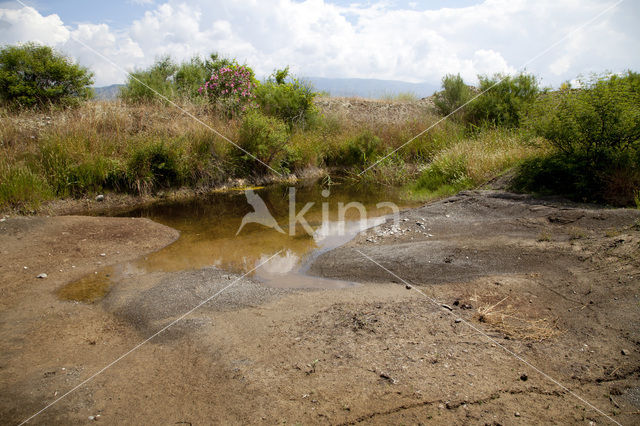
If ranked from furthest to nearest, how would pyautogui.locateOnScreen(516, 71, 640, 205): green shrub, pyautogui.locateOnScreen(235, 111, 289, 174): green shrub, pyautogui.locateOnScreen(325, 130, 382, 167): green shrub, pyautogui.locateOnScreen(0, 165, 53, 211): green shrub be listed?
1. pyautogui.locateOnScreen(325, 130, 382, 167): green shrub
2. pyautogui.locateOnScreen(235, 111, 289, 174): green shrub
3. pyautogui.locateOnScreen(0, 165, 53, 211): green shrub
4. pyautogui.locateOnScreen(516, 71, 640, 205): green shrub

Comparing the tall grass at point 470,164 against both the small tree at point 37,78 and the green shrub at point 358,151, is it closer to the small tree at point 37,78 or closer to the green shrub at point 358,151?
the green shrub at point 358,151

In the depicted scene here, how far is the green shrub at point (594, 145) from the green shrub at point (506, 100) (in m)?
6.89

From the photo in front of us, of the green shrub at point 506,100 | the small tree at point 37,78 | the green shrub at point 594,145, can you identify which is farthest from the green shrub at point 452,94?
the small tree at point 37,78

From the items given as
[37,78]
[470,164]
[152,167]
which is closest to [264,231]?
[152,167]

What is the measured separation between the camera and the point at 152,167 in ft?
34.8

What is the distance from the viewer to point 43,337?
4.04 m

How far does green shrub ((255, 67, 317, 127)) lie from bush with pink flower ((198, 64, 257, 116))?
509 mm

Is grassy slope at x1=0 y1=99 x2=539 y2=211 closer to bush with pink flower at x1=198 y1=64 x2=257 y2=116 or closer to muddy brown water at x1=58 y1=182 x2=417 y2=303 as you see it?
bush with pink flower at x1=198 y1=64 x2=257 y2=116

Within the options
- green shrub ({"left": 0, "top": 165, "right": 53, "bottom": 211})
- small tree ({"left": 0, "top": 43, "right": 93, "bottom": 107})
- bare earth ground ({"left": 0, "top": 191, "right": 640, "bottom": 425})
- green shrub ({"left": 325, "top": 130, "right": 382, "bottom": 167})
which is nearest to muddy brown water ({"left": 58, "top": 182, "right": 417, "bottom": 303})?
bare earth ground ({"left": 0, "top": 191, "right": 640, "bottom": 425})

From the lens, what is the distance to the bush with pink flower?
14.0 m

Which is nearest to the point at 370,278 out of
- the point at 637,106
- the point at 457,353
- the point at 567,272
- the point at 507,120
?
the point at 457,353

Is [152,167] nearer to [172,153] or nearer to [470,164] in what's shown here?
[172,153]

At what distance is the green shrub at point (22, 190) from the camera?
8328 mm

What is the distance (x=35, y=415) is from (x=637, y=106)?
10.2 meters
